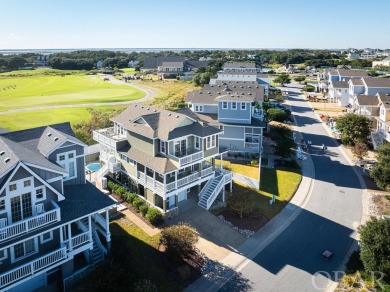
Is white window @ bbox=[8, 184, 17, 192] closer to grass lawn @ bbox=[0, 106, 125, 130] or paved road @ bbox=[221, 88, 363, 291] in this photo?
paved road @ bbox=[221, 88, 363, 291]

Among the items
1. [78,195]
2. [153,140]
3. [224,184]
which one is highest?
[153,140]

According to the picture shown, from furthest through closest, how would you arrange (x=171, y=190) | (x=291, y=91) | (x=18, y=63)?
1. (x=18, y=63)
2. (x=291, y=91)
3. (x=171, y=190)

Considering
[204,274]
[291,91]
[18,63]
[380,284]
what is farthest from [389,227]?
[18,63]

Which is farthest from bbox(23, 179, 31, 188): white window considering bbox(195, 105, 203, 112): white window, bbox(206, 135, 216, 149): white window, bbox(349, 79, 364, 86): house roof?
bbox(349, 79, 364, 86): house roof

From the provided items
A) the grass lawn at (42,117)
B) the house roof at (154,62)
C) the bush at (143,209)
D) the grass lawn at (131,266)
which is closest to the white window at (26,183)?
the grass lawn at (131,266)

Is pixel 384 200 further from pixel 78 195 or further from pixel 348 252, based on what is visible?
pixel 78 195

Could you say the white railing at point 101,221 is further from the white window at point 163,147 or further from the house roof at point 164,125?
the white window at point 163,147

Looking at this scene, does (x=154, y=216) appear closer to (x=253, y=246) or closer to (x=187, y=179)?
(x=187, y=179)
